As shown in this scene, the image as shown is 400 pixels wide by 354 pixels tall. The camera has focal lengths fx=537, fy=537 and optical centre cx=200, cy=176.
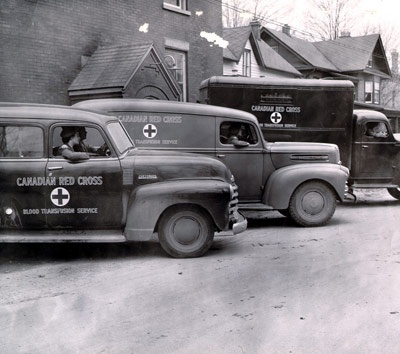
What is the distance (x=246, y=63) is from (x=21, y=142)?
21947 millimetres

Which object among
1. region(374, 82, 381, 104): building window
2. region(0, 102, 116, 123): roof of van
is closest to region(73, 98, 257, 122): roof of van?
region(0, 102, 116, 123): roof of van

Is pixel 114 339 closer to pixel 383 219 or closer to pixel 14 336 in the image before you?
pixel 14 336

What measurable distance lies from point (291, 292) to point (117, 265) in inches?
87.5

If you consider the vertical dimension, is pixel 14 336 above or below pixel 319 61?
below

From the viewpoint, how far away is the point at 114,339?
3.95 metres

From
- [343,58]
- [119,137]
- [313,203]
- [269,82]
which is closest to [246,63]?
[343,58]

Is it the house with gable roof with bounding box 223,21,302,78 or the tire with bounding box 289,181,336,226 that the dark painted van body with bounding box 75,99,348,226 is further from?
the house with gable roof with bounding box 223,21,302,78

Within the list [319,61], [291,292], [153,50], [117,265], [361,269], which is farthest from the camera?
[319,61]

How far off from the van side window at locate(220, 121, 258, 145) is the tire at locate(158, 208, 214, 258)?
2.61 metres

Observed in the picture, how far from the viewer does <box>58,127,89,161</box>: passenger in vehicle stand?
6.37 m

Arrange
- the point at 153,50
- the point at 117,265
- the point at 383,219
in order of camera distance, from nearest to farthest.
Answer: the point at 117,265 → the point at 383,219 → the point at 153,50

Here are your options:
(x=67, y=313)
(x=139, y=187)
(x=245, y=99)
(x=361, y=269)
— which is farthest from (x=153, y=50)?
(x=67, y=313)

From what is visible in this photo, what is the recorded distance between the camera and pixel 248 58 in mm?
27469

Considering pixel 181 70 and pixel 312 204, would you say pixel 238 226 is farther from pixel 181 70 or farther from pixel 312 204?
pixel 181 70
